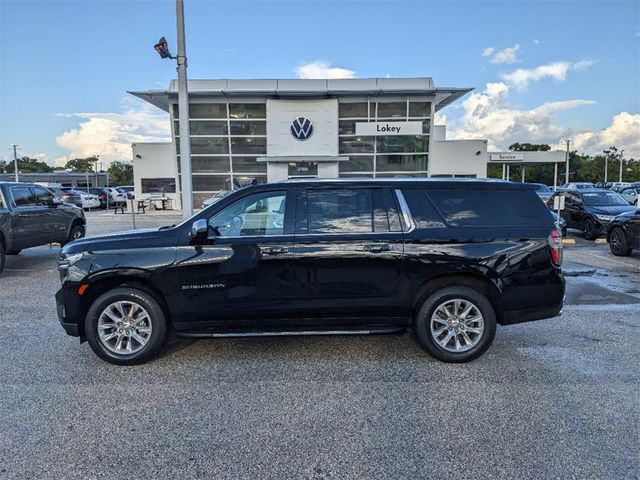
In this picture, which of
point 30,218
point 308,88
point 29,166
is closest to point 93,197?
point 308,88

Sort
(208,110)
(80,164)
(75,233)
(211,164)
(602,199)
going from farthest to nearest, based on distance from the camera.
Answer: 1. (80,164)
2. (211,164)
3. (208,110)
4. (602,199)
5. (75,233)

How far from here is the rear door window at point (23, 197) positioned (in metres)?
9.45

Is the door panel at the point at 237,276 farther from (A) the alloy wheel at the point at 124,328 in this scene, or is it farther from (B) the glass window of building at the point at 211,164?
(B) the glass window of building at the point at 211,164

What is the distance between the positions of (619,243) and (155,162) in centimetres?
2465

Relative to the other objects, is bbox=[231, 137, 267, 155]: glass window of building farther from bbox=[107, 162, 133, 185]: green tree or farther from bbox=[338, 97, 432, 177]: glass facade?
bbox=[107, 162, 133, 185]: green tree

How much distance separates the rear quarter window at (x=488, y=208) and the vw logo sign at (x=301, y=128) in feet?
71.9

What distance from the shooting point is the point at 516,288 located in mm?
4473

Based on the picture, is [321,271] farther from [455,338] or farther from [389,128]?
[389,128]

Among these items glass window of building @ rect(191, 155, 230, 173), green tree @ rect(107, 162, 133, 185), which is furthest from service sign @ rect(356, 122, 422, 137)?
green tree @ rect(107, 162, 133, 185)

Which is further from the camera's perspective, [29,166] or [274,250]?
[29,166]

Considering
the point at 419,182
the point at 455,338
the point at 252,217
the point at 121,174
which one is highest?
the point at 121,174

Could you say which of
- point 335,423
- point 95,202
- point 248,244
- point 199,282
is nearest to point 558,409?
point 335,423

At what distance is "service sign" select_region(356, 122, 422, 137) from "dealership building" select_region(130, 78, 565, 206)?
0.06 meters

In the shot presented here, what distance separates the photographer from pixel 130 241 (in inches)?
173
